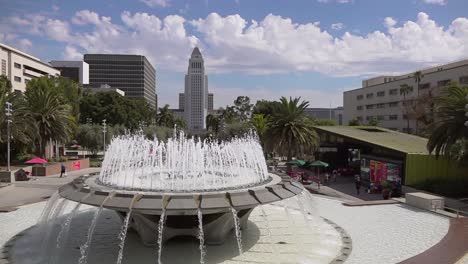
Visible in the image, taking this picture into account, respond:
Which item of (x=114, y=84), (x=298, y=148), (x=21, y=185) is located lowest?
(x=21, y=185)

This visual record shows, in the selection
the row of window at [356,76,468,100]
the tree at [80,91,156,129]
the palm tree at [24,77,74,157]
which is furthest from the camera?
the tree at [80,91,156,129]

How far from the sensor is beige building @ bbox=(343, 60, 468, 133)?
64262 millimetres

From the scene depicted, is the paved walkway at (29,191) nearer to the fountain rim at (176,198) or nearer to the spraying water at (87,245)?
the spraying water at (87,245)

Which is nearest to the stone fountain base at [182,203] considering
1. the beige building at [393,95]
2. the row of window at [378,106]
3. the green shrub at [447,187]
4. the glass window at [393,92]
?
the green shrub at [447,187]

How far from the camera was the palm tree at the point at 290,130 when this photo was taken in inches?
1529

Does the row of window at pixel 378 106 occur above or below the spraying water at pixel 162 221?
above

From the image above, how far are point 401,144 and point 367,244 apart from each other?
2121 centimetres

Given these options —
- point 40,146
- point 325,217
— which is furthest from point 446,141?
point 40,146

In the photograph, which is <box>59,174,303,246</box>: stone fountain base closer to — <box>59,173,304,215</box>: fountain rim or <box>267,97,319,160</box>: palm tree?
<box>59,173,304,215</box>: fountain rim

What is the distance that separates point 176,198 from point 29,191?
20.7 meters

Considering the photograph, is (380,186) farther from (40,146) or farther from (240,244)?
(40,146)

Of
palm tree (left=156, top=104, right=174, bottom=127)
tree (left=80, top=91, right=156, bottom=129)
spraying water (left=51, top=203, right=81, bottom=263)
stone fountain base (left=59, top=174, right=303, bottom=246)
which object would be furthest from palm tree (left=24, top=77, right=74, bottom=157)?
palm tree (left=156, top=104, right=174, bottom=127)

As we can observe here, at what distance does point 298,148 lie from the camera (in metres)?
39.6

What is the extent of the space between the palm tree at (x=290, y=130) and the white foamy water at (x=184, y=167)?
711 inches
